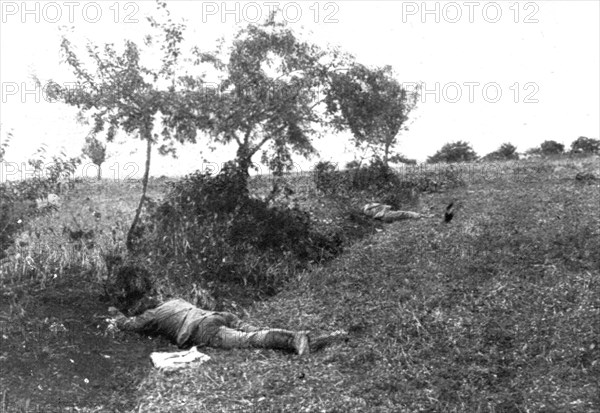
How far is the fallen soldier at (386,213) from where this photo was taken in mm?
11984

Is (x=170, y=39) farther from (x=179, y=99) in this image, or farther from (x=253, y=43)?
(x=253, y=43)

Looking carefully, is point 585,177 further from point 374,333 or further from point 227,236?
point 374,333

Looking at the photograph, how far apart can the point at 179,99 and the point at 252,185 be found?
2.73 metres

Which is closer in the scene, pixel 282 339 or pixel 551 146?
pixel 282 339

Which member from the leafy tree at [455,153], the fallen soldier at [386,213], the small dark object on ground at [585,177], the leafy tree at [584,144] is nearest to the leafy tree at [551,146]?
the leafy tree at [584,144]

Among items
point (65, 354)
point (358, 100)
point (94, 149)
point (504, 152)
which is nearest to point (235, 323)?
point (65, 354)

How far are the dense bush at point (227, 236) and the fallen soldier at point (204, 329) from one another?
1.24 meters

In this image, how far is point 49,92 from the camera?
9.69 m

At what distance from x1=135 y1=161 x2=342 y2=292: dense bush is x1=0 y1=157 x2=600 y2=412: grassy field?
0.43 m

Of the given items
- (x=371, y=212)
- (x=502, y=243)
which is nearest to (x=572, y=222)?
(x=502, y=243)

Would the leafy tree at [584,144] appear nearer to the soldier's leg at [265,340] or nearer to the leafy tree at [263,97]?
the leafy tree at [263,97]

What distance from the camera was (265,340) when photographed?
6.52 meters

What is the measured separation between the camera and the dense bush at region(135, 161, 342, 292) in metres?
8.80

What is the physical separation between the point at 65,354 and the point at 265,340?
5.58 ft
